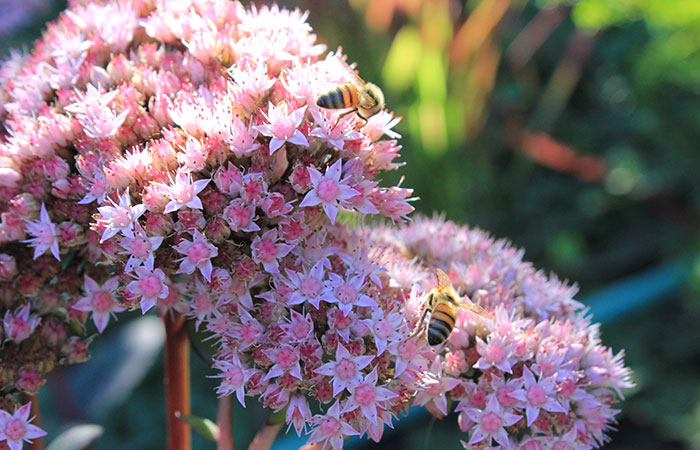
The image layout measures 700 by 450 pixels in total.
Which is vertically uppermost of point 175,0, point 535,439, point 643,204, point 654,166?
point 175,0

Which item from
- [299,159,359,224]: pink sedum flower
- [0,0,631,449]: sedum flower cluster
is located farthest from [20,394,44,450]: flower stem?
[299,159,359,224]: pink sedum flower

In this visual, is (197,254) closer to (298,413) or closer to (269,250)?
(269,250)

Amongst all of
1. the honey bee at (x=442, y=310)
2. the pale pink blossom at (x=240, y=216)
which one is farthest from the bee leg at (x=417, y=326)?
the pale pink blossom at (x=240, y=216)

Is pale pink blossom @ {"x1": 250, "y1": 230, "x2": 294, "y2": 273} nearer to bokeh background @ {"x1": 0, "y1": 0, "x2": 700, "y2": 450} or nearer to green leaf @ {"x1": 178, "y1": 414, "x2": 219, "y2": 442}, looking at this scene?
green leaf @ {"x1": 178, "y1": 414, "x2": 219, "y2": 442}

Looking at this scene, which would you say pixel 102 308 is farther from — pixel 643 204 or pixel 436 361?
pixel 643 204

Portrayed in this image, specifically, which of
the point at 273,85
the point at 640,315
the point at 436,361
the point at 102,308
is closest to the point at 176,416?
the point at 102,308

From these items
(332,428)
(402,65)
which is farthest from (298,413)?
(402,65)
